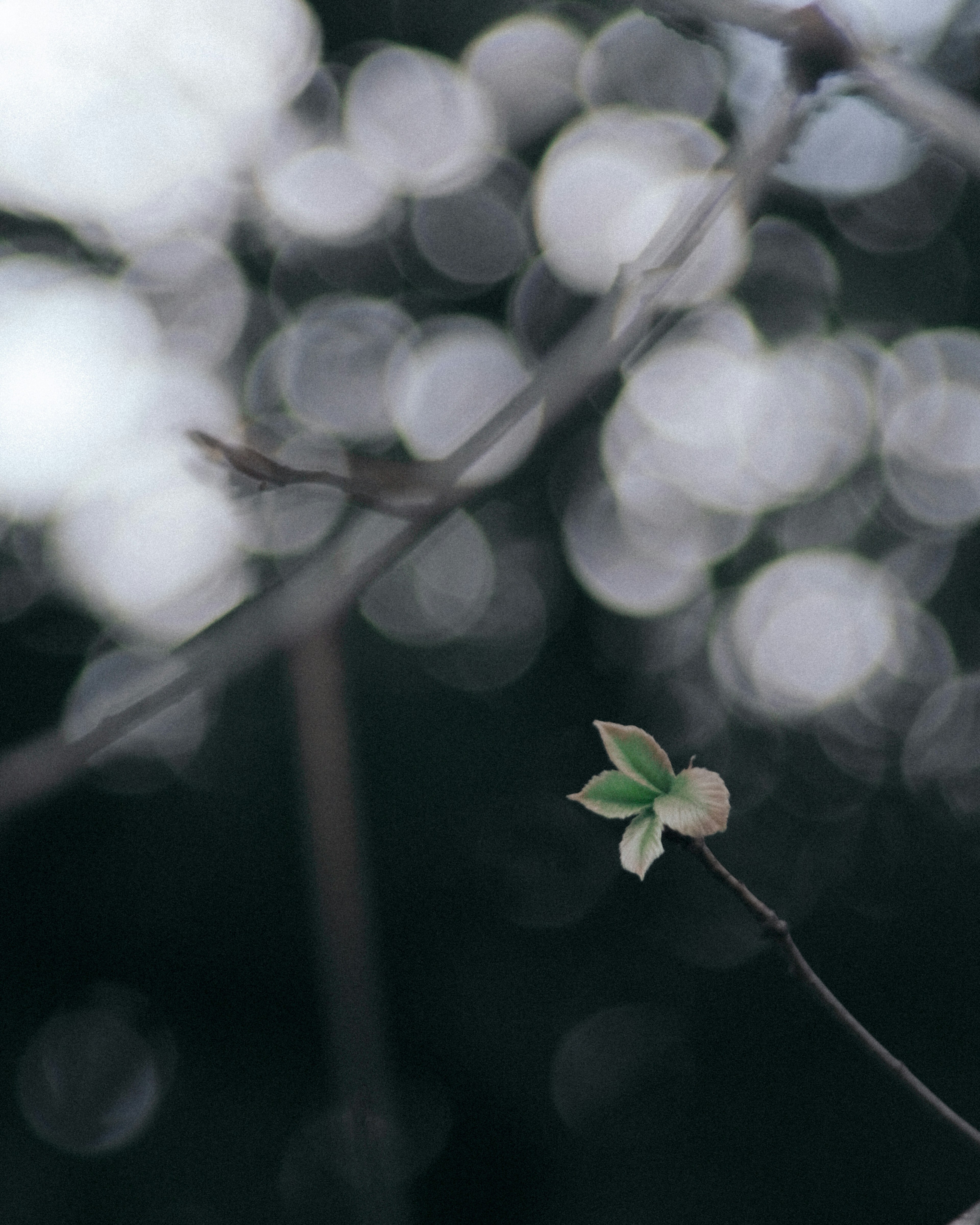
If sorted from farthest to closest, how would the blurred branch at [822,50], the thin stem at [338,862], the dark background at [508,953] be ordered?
1. the dark background at [508,953]
2. the blurred branch at [822,50]
3. the thin stem at [338,862]

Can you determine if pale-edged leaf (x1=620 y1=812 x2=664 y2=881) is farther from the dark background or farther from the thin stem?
the dark background

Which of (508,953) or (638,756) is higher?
(638,756)

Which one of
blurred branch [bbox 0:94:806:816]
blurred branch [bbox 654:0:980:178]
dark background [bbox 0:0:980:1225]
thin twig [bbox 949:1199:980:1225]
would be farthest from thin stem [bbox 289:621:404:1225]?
dark background [bbox 0:0:980:1225]

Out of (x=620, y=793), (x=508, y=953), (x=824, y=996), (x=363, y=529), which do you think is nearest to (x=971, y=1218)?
(x=824, y=996)

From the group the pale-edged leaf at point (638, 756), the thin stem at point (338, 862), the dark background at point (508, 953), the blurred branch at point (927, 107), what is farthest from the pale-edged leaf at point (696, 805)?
the dark background at point (508, 953)

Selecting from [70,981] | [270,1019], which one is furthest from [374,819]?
[70,981]

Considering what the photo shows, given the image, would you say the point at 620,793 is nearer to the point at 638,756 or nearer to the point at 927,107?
the point at 638,756

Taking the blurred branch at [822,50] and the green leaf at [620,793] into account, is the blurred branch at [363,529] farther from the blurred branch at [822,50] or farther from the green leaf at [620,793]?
the green leaf at [620,793]
